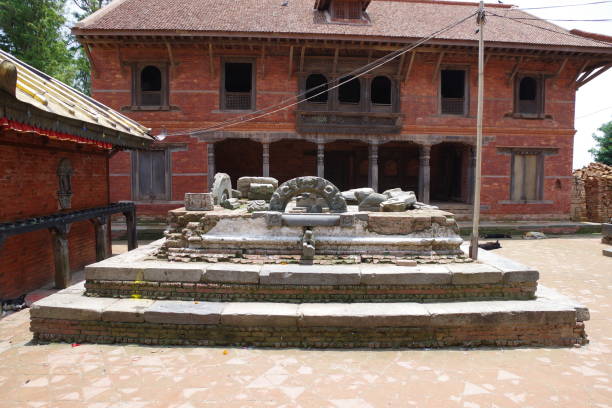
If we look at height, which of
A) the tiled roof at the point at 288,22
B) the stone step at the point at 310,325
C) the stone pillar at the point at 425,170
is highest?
the tiled roof at the point at 288,22

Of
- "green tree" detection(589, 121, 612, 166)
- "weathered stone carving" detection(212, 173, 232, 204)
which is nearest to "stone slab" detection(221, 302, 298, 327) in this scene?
"weathered stone carving" detection(212, 173, 232, 204)

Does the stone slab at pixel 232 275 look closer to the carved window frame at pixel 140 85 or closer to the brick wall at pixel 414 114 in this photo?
the brick wall at pixel 414 114

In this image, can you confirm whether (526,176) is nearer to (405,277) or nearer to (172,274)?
(405,277)

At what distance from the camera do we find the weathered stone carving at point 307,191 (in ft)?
19.7

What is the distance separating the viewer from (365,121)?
14297 millimetres

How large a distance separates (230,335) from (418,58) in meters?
13.4

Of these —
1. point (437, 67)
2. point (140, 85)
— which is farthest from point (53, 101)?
point (437, 67)

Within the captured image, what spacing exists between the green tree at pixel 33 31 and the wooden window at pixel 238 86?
32.2 feet

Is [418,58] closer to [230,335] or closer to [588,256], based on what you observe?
[588,256]

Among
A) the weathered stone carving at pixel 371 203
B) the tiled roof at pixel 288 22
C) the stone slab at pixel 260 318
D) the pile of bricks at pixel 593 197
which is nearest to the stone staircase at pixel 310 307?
the stone slab at pixel 260 318

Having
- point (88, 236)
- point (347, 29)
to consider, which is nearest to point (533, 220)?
point (347, 29)

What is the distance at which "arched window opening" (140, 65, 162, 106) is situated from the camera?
45.6 feet

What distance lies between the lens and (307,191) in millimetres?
6039

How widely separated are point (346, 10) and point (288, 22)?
2776mm
